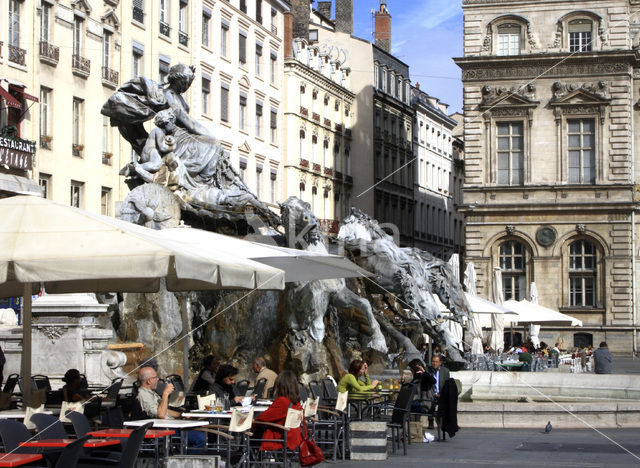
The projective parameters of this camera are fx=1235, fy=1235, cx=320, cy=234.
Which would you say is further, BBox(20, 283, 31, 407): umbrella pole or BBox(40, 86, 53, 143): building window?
BBox(40, 86, 53, 143): building window

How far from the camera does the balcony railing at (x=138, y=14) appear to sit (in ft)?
152

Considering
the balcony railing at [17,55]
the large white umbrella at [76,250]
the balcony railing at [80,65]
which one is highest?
the balcony railing at [80,65]

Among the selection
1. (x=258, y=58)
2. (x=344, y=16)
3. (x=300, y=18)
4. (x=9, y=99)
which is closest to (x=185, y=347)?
(x=9, y=99)

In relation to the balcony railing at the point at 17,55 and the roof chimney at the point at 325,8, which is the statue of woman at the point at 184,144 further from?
the roof chimney at the point at 325,8

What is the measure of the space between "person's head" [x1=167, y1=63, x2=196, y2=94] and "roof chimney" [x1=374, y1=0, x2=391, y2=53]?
2552 inches

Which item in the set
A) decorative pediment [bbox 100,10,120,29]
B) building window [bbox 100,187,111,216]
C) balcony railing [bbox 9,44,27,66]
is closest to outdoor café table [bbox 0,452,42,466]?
balcony railing [bbox 9,44,27,66]

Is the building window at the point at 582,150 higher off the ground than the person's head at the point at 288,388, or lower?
higher

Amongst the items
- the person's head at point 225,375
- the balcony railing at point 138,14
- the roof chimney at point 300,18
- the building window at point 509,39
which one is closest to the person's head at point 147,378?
the person's head at point 225,375

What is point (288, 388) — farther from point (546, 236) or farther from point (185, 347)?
point (546, 236)

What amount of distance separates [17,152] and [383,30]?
53152 millimetres

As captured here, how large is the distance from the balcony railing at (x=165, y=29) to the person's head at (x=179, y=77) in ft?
87.4

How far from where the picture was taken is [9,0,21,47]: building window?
3791 cm

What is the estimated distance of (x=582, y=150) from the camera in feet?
186

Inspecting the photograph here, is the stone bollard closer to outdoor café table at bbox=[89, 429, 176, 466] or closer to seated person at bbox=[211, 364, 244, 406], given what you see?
seated person at bbox=[211, 364, 244, 406]
